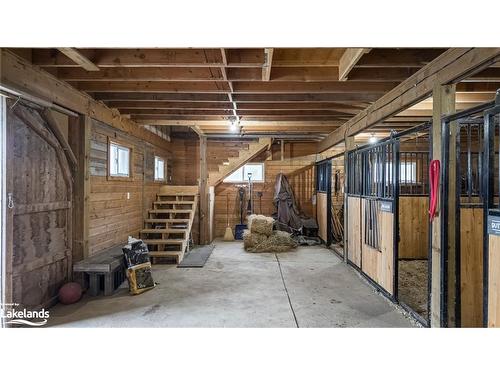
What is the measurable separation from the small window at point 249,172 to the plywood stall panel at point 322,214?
1.74 meters

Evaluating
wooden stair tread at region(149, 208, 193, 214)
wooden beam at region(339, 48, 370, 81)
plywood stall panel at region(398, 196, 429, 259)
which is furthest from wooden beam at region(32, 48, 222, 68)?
plywood stall panel at region(398, 196, 429, 259)

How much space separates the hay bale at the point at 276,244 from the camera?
6512mm

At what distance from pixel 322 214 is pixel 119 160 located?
15.7 feet

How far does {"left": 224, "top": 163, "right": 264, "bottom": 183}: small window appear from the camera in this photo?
8664 mm

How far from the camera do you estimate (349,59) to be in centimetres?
291

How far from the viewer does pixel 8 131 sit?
2818 mm

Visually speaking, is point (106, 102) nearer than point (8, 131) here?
No

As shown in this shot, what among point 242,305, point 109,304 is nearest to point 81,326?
point 109,304

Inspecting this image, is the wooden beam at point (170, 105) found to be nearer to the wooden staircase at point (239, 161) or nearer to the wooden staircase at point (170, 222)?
the wooden staircase at point (170, 222)

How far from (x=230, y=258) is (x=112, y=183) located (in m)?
2.55

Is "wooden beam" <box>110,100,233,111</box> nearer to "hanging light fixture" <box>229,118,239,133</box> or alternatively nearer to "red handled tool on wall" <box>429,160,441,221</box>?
"hanging light fixture" <box>229,118,239,133</box>

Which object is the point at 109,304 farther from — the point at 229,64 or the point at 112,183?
the point at 229,64

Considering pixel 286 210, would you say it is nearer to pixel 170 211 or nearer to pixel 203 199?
pixel 203 199

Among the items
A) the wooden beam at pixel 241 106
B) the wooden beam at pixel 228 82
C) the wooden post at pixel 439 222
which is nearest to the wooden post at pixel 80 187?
the wooden beam at pixel 241 106
